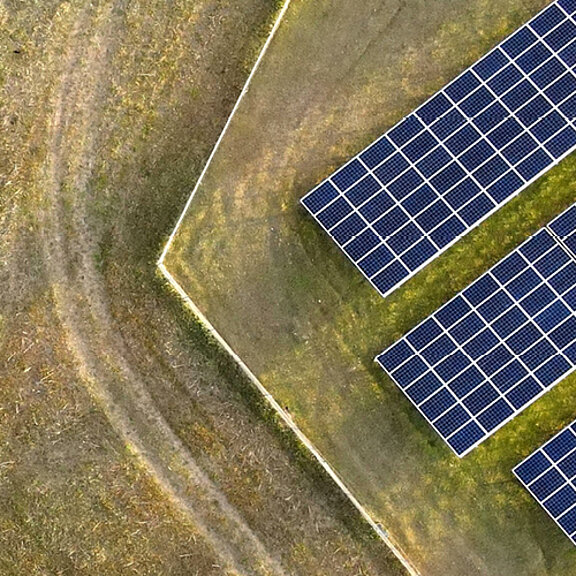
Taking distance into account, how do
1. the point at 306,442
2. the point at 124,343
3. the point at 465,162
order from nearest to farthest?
the point at 465,162
the point at 306,442
the point at 124,343

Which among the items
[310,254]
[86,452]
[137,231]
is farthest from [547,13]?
[86,452]

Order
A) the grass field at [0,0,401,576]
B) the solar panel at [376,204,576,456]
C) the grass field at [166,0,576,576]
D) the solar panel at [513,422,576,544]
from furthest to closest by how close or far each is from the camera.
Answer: the grass field at [0,0,401,576] < the grass field at [166,0,576,576] < the solar panel at [513,422,576,544] < the solar panel at [376,204,576,456]

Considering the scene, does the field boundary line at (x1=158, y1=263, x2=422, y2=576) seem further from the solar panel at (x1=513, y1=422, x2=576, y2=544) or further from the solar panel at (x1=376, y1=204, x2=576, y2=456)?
the solar panel at (x1=513, y1=422, x2=576, y2=544)

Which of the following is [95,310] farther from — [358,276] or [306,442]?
[358,276]

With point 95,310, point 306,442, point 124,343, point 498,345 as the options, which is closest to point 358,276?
point 498,345

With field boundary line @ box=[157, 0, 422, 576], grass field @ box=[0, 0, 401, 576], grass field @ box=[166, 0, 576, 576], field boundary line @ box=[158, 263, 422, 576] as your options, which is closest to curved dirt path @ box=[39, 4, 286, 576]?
grass field @ box=[0, 0, 401, 576]
